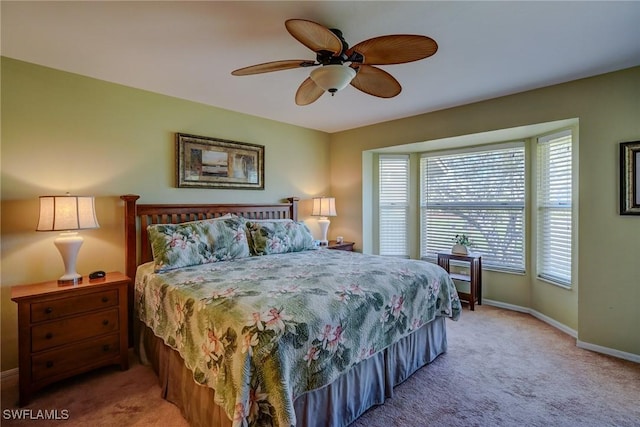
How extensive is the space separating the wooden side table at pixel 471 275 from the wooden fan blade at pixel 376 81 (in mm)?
2505

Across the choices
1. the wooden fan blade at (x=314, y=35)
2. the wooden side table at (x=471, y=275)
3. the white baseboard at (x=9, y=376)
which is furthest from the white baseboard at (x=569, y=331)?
the white baseboard at (x=9, y=376)

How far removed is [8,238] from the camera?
2373 millimetres

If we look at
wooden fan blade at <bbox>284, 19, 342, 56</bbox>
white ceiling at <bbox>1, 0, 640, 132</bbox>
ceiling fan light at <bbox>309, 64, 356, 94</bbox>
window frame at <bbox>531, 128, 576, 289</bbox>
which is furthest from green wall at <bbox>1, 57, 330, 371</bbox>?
window frame at <bbox>531, 128, 576, 289</bbox>

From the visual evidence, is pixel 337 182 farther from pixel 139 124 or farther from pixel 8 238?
pixel 8 238

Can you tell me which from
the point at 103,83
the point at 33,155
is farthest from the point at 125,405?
the point at 103,83

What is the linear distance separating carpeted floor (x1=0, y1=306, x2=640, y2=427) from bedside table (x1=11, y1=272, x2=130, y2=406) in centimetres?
16

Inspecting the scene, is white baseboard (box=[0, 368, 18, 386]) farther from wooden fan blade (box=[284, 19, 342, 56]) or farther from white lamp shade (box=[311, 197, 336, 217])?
white lamp shade (box=[311, 197, 336, 217])

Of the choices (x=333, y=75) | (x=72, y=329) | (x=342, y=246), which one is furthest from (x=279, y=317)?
(x=342, y=246)

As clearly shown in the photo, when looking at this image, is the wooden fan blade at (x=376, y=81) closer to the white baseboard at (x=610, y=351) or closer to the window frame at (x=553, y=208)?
the window frame at (x=553, y=208)

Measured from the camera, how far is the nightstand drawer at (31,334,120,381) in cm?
214

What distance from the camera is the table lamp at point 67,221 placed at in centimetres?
226

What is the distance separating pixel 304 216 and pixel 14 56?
3.30 metres

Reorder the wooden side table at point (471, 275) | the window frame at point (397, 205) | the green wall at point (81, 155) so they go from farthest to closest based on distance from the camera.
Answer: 1. the window frame at point (397, 205)
2. the wooden side table at point (471, 275)
3. the green wall at point (81, 155)

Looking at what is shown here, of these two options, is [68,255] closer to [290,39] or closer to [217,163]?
[217,163]
